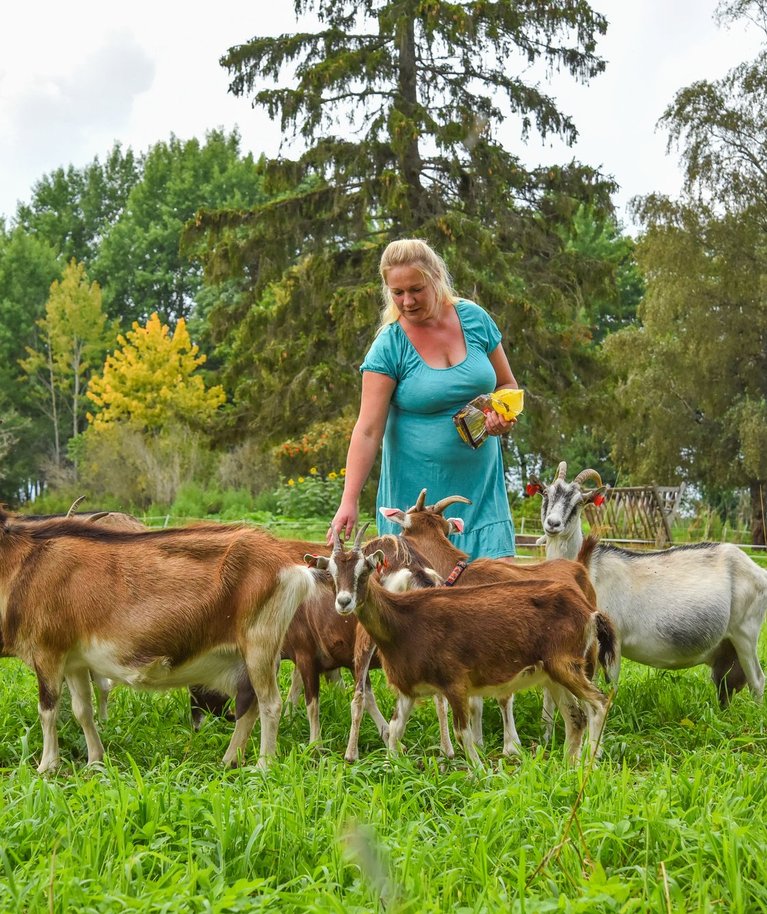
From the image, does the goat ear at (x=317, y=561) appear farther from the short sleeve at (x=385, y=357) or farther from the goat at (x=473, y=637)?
the short sleeve at (x=385, y=357)

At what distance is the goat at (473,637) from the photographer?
14.5 ft

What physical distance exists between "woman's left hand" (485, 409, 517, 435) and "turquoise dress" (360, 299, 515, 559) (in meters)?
0.18

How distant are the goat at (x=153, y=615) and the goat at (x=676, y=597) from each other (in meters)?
2.22

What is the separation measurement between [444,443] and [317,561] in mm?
1025

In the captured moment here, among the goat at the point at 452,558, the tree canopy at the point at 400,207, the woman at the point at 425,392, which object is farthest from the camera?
the tree canopy at the point at 400,207

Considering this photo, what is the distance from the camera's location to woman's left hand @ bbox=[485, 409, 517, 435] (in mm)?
4970

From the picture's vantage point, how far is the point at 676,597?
6129mm

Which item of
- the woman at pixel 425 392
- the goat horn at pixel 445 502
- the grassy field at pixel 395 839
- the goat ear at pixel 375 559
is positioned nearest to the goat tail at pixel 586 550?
the woman at pixel 425 392

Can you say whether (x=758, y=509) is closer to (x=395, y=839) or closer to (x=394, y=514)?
(x=394, y=514)

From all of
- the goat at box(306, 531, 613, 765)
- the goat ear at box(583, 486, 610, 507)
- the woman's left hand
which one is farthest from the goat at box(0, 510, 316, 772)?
the goat ear at box(583, 486, 610, 507)

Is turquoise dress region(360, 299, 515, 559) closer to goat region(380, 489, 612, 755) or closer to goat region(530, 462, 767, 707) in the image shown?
goat region(380, 489, 612, 755)

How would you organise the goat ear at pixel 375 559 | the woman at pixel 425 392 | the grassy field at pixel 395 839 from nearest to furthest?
the grassy field at pixel 395 839 → the goat ear at pixel 375 559 → the woman at pixel 425 392

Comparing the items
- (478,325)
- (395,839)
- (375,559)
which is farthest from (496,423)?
(395,839)

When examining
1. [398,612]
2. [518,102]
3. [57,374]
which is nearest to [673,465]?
[518,102]
